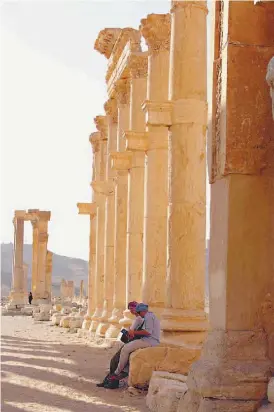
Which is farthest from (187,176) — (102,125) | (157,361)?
(102,125)

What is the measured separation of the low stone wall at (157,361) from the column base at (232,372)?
3589 millimetres

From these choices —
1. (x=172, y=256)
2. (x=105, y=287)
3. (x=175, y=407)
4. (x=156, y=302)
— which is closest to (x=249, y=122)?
(x=175, y=407)

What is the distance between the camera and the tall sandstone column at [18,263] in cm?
4675

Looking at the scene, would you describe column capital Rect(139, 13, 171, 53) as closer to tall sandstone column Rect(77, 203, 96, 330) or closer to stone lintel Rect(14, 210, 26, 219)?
tall sandstone column Rect(77, 203, 96, 330)

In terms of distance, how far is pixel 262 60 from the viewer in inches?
293

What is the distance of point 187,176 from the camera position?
43.2 feet

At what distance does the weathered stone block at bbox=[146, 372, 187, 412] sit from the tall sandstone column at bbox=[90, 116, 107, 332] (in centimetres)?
1499

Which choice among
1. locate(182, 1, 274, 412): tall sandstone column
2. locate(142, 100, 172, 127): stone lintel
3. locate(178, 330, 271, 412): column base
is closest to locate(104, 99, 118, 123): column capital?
locate(142, 100, 172, 127): stone lintel

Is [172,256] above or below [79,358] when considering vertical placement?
above

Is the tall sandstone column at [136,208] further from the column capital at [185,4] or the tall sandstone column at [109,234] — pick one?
the column capital at [185,4]

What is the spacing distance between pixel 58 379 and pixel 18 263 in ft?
118

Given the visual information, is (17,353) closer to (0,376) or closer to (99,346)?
(99,346)

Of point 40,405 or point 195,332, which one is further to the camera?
point 195,332

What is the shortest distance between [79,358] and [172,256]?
4618 mm
